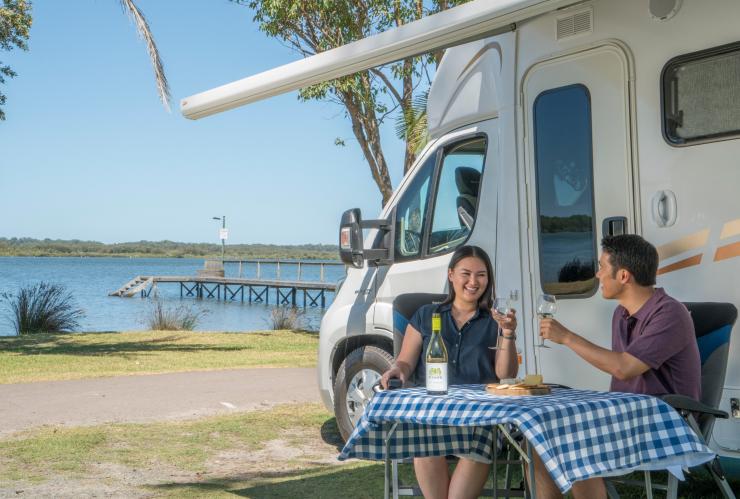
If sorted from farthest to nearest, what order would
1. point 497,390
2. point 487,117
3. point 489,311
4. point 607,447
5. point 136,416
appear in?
point 136,416 < point 487,117 < point 489,311 < point 497,390 < point 607,447

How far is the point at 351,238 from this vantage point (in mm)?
6461

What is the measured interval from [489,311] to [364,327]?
2258 millimetres

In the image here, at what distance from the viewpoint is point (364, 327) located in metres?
6.79

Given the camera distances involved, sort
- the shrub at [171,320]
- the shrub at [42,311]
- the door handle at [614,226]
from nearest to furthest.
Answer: the door handle at [614,226]
the shrub at [42,311]
the shrub at [171,320]

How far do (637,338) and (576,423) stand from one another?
76cm

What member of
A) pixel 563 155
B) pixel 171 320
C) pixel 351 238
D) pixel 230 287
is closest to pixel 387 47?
pixel 563 155

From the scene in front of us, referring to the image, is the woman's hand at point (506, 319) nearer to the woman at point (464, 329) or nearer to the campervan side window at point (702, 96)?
the woman at point (464, 329)

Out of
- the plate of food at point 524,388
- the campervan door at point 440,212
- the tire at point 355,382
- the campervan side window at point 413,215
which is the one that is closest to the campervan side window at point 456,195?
the campervan door at point 440,212

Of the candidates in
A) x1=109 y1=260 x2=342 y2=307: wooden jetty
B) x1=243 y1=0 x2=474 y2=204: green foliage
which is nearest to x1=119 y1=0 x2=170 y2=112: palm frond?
x1=243 y1=0 x2=474 y2=204: green foliage

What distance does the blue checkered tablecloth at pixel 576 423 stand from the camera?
3256 mm

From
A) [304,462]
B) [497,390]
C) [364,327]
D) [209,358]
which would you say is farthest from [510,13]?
[209,358]

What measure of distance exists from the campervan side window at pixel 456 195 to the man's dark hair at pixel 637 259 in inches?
83.4

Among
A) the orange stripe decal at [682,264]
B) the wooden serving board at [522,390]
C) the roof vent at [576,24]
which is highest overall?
the roof vent at [576,24]

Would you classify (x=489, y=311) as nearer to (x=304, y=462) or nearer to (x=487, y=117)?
(x=487, y=117)
